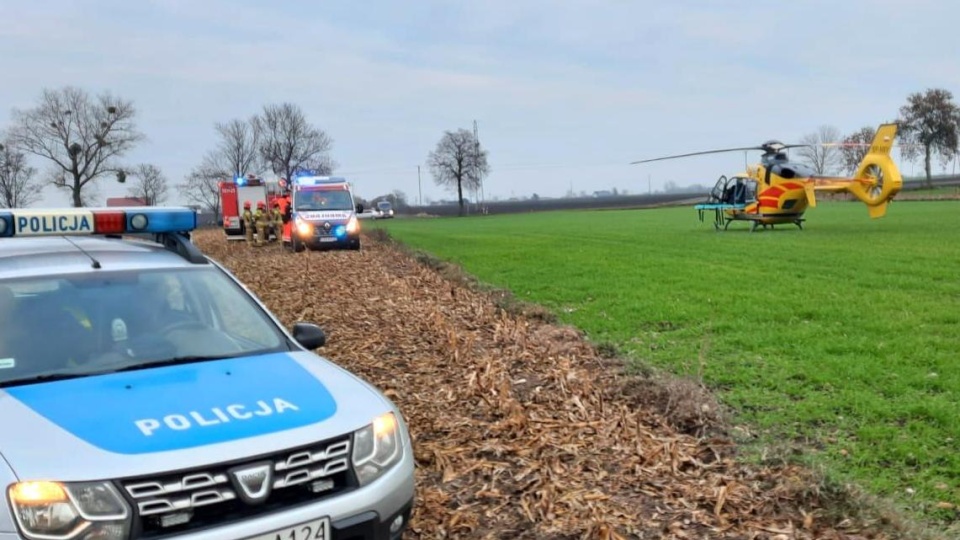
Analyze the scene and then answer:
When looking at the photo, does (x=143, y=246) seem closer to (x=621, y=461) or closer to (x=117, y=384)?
(x=117, y=384)

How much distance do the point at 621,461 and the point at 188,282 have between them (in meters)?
3.09

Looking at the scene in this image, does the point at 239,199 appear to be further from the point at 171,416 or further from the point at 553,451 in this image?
the point at 171,416

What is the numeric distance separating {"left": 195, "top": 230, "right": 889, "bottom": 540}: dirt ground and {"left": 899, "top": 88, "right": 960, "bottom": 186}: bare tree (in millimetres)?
85539

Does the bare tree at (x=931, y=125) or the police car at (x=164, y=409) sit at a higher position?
the bare tree at (x=931, y=125)

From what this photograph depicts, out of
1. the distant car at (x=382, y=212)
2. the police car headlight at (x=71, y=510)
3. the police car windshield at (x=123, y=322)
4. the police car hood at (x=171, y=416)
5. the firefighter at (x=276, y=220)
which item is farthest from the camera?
the distant car at (x=382, y=212)

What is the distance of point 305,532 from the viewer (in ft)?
11.0

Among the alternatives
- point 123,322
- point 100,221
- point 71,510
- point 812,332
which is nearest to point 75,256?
point 100,221

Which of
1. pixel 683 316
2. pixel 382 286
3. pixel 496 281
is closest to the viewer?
pixel 683 316

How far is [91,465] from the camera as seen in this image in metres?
3.09

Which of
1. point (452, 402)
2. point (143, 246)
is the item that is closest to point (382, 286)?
point (452, 402)

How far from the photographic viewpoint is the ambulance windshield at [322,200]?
26812 millimetres

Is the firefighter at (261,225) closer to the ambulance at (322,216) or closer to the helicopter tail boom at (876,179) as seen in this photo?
the ambulance at (322,216)

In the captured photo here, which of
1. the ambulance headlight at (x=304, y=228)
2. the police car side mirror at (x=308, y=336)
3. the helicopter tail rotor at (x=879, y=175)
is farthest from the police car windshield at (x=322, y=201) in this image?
the police car side mirror at (x=308, y=336)

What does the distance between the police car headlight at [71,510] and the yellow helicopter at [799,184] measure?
28.4 meters
